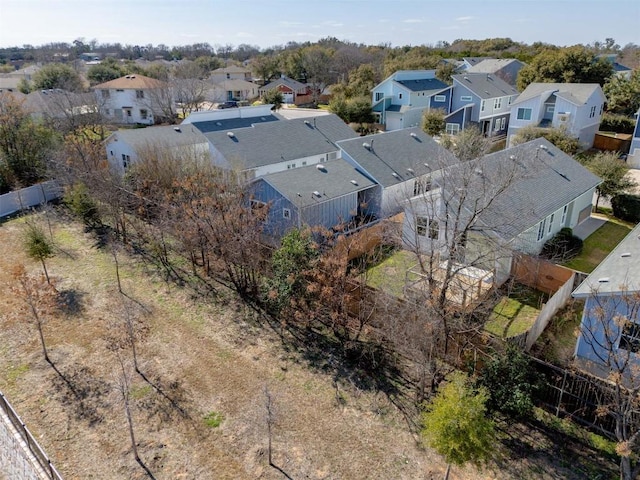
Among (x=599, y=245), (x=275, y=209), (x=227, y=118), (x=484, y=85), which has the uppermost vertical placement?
(x=484, y=85)

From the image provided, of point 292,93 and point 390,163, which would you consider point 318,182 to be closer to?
point 390,163

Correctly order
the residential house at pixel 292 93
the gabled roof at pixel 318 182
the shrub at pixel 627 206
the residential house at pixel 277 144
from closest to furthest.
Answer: the gabled roof at pixel 318 182 < the shrub at pixel 627 206 < the residential house at pixel 277 144 < the residential house at pixel 292 93

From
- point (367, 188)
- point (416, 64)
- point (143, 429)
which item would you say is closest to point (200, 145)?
point (367, 188)

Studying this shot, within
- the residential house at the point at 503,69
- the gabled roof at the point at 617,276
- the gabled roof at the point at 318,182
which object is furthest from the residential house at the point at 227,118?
the residential house at the point at 503,69

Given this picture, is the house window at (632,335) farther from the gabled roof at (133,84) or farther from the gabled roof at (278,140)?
the gabled roof at (133,84)

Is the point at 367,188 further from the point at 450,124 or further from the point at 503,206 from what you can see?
the point at 450,124

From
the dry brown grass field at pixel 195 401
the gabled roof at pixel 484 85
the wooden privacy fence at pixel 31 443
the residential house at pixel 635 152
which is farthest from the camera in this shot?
the gabled roof at pixel 484 85

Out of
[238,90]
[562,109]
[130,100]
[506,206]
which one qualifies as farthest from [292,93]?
[506,206]
